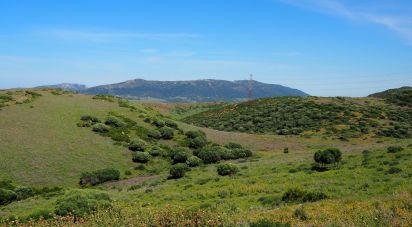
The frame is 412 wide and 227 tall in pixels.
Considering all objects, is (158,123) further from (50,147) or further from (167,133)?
(50,147)

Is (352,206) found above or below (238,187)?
above

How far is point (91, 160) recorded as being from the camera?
44.2 meters

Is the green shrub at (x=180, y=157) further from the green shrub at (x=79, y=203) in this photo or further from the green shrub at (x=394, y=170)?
the green shrub at (x=394, y=170)

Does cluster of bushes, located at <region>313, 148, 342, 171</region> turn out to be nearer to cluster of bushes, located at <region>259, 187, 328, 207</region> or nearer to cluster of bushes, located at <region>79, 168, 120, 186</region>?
cluster of bushes, located at <region>259, 187, 328, 207</region>

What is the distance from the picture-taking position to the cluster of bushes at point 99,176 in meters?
38.1

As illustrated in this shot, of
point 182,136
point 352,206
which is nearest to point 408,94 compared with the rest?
point 182,136

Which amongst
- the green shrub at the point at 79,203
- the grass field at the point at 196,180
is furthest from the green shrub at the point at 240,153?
the green shrub at the point at 79,203

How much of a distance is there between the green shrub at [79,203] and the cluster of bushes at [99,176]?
43.5ft

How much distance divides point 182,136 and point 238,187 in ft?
104

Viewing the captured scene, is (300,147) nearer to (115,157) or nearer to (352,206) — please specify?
(115,157)

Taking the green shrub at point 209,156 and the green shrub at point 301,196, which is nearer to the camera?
the green shrub at point 301,196

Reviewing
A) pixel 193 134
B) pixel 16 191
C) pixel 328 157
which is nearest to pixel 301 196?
pixel 328 157

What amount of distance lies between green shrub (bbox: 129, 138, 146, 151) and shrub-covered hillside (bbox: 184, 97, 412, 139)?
3516 cm

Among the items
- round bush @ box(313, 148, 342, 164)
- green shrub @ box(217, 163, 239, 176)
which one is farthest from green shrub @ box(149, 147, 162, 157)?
round bush @ box(313, 148, 342, 164)
